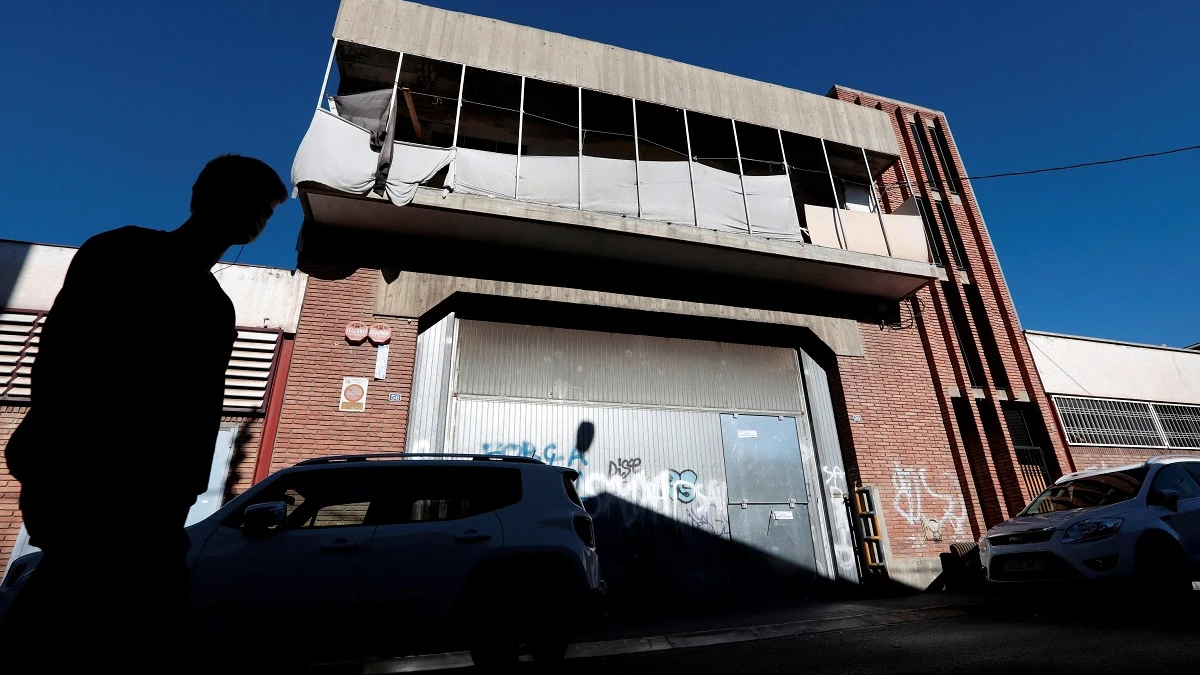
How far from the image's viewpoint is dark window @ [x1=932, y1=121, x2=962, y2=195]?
49.3ft

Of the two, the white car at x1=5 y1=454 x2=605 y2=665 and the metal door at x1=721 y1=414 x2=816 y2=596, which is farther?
the metal door at x1=721 y1=414 x2=816 y2=596

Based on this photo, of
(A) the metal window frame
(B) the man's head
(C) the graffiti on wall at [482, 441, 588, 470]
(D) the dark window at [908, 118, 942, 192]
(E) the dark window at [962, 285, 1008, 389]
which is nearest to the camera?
(B) the man's head

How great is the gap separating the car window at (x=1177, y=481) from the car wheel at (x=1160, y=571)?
909 millimetres

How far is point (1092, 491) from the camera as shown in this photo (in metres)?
7.46

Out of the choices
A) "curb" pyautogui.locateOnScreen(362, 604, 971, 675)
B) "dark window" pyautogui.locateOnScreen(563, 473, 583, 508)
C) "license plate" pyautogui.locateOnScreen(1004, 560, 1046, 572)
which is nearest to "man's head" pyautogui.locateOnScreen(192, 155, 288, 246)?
"dark window" pyautogui.locateOnScreen(563, 473, 583, 508)

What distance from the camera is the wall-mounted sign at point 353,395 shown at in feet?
26.9

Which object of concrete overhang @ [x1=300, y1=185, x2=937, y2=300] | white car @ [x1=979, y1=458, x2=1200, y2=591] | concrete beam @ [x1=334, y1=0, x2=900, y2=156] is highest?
concrete beam @ [x1=334, y1=0, x2=900, y2=156]

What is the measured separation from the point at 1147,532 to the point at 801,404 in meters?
5.16

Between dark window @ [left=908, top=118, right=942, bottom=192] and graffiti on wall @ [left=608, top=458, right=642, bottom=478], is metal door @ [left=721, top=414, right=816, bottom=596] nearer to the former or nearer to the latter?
graffiti on wall @ [left=608, top=458, right=642, bottom=478]

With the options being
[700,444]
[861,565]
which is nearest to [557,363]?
[700,444]

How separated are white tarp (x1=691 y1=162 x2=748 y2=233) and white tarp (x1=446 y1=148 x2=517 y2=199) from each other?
11.1ft

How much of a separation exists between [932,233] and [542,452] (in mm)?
11762

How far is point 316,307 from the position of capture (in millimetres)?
8695

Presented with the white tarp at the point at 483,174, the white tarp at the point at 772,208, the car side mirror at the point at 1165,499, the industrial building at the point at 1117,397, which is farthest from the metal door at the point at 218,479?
the industrial building at the point at 1117,397
